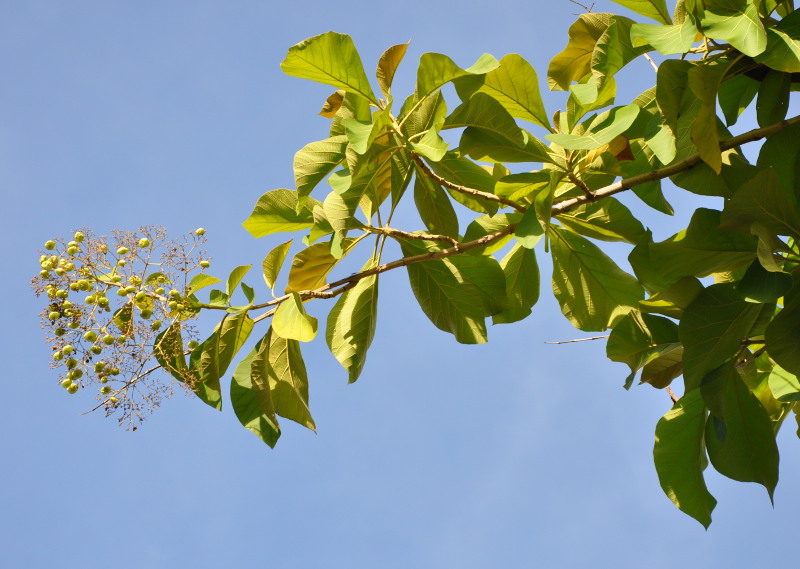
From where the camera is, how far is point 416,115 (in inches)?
86.0

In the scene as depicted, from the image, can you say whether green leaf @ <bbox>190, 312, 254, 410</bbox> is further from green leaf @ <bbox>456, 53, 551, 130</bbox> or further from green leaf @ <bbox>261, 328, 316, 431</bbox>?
green leaf @ <bbox>456, 53, 551, 130</bbox>

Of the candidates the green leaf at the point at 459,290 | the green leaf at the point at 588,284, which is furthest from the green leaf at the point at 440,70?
the green leaf at the point at 588,284

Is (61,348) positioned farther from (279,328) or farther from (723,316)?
(723,316)

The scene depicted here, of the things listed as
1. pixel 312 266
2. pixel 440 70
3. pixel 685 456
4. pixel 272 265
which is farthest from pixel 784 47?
pixel 272 265

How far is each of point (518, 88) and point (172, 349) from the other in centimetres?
146

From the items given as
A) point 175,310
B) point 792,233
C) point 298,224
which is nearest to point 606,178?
point 792,233

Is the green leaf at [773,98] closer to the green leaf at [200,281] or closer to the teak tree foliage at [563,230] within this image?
the teak tree foliage at [563,230]

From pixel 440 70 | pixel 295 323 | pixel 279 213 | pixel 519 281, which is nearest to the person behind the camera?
pixel 440 70

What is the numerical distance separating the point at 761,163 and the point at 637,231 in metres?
0.42

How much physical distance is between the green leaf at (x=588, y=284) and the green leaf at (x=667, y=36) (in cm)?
72

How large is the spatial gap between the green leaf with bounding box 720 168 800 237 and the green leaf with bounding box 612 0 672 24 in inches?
23.7

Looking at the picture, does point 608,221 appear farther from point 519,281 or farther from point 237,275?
point 237,275

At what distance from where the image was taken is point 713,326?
2227mm

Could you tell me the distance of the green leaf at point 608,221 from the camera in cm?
235
